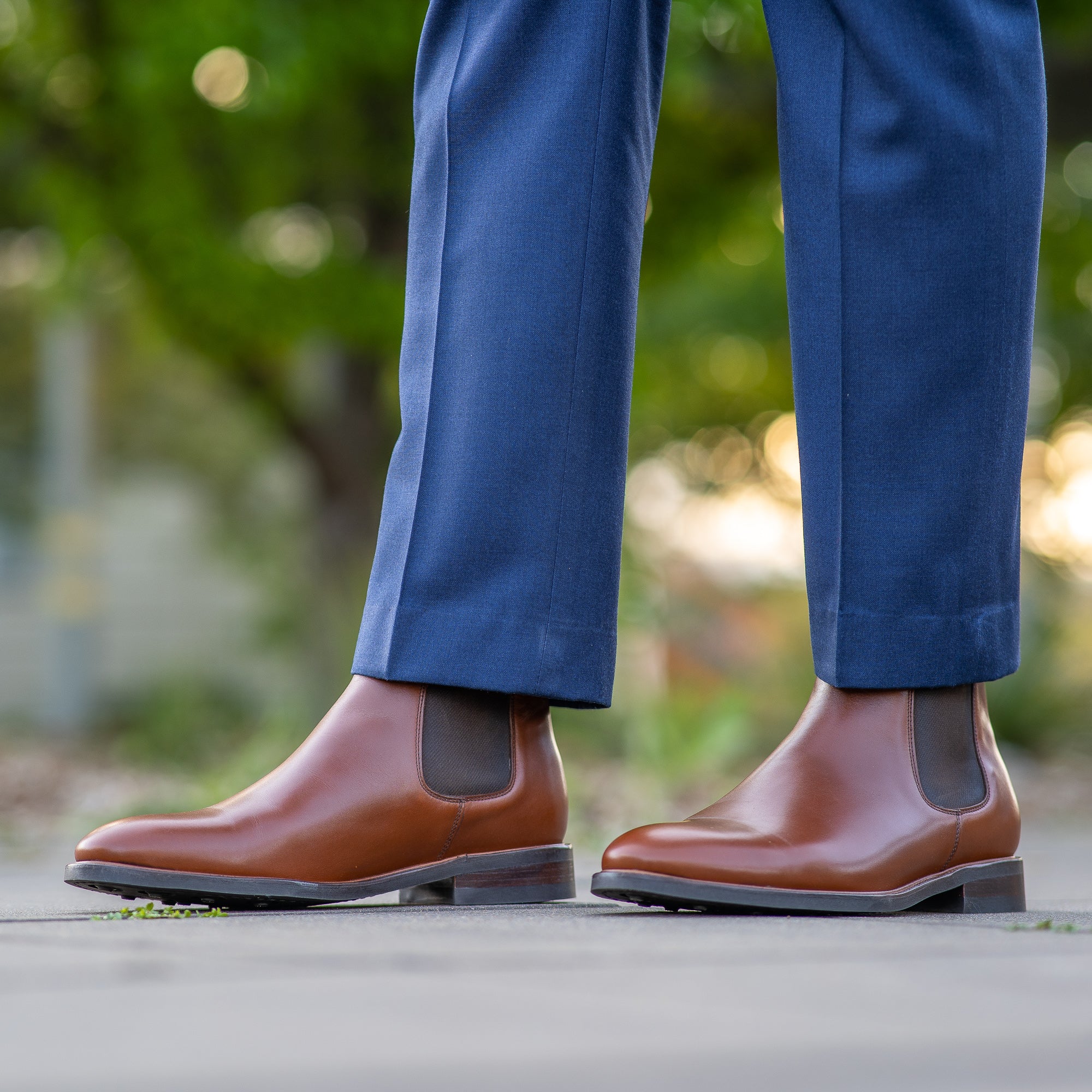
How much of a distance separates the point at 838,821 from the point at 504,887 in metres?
0.29

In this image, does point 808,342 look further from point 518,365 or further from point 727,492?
point 727,492

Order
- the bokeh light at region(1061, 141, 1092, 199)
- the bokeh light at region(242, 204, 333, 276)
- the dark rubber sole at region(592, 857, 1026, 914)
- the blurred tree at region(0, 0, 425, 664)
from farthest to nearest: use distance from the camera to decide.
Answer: the bokeh light at region(1061, 141, 1092, 199) → the bokeh light at region(242, 204, 333, 276) → the blurred tree at region(0, 0, 425, 664) → the dark rubber sole at region(592, 857, 1026, 914)

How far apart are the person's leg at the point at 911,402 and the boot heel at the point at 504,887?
161mm

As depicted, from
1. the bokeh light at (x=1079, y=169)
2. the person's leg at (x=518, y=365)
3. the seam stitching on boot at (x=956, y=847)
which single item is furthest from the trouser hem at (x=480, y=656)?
the bokeh light at (x=1079, y=169)

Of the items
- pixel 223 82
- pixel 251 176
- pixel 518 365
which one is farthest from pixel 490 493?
pixel 251 176

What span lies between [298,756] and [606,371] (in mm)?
415

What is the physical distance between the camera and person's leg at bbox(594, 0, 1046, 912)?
1288mm

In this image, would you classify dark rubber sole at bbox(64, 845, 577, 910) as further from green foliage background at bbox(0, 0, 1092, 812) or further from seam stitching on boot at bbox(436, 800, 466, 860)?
green foliage background at bbox(0, 0, 1092, 812)

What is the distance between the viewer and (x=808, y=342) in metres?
1.33

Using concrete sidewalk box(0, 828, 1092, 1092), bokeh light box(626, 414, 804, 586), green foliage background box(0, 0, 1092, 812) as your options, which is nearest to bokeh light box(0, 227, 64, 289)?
green foliage background box(0, 0, 1092, 812)

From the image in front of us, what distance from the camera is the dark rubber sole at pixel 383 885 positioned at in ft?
3.98

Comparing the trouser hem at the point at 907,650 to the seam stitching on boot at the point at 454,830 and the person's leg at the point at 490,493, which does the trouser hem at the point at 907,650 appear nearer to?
the person's leg at the point at 490,493

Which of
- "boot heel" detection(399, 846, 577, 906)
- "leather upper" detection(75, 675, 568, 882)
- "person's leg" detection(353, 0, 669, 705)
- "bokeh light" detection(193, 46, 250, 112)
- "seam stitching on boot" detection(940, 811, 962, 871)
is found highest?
"bokeh light" detection(193, 46, 250, 112)

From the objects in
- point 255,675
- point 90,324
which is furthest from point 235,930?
point 255,675
